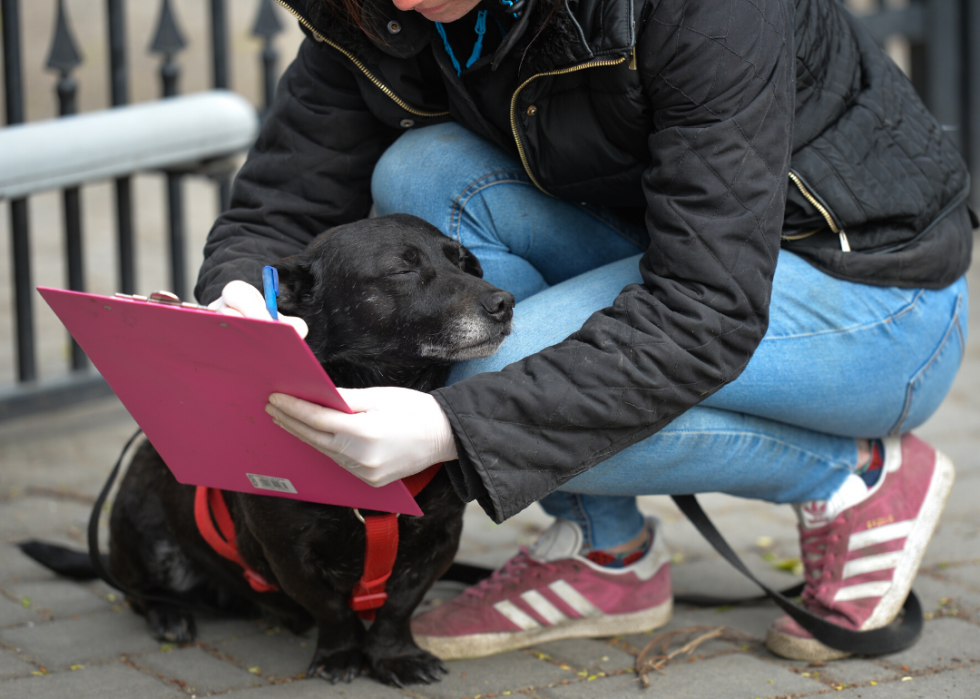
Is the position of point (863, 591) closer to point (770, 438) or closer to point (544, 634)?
point (770, 438)

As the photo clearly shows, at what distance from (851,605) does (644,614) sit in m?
0.45

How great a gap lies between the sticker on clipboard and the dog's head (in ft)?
1.17

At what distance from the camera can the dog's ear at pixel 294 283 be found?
84.7 inches

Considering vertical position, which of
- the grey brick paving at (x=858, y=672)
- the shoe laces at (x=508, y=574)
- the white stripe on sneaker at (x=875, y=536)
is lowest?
the shoe laces at (x=508, y=574)

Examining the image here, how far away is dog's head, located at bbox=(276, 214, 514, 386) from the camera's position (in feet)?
6.75

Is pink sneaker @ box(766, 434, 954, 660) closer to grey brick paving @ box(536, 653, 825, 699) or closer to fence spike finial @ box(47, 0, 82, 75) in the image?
grey brick paving @ box(536, 653, 825, 699)

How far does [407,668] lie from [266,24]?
3187 millimetres

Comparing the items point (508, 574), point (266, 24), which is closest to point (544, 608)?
point (508, 574)

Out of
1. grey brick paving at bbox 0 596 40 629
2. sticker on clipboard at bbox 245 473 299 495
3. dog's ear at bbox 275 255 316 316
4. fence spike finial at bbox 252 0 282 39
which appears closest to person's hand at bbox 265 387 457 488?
sticker on clipboard at bbox 245 473 299 495

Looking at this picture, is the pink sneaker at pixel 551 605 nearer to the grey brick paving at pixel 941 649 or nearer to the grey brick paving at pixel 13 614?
the grey brick paving at pixel 941 649

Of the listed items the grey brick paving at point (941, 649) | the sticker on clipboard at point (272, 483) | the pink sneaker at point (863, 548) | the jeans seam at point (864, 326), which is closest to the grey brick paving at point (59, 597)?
the sticker on clipboard at point (272, 483)

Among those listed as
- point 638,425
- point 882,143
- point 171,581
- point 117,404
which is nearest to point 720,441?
point 638,425

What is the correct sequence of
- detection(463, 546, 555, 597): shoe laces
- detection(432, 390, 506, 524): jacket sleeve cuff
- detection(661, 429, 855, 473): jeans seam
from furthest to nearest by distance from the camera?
detection(463, 546, 555, 597): shoe laces → detection(661, 429, 855, 473): jeans seam → detection(432, 390, 506, 524): jacket sleeve cuff

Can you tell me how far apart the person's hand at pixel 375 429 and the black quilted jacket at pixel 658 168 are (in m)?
0.05
